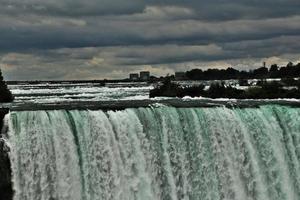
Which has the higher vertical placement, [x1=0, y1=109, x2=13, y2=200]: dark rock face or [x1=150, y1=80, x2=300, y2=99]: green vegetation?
[x1=150, y1=80, x2=300, y2=99]: green vegetation

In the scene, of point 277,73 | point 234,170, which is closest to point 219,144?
point 234,170

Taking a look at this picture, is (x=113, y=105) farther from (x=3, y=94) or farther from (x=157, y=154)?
(x=3, y=94)

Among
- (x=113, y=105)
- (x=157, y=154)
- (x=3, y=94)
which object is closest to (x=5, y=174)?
(x=157, y=154)

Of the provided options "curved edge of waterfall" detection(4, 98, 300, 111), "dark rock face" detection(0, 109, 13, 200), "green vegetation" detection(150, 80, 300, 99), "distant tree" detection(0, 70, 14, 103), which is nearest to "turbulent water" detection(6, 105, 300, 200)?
"dark rock face" detection(0, 109, 13, 200)

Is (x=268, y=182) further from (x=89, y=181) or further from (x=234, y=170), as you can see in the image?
(x=89, y=181)

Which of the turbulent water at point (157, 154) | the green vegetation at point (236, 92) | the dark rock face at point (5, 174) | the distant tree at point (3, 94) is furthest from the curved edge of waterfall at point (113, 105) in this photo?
the green vegetation at point (236, 92)

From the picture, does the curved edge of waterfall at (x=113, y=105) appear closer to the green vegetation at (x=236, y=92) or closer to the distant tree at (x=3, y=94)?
the distant tree at (x=3, y=94)

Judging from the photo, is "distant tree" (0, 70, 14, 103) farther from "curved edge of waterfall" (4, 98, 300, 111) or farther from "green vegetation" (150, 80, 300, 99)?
"green vegetation" (150, 80, 300, 99)

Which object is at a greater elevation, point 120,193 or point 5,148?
point 5,148
